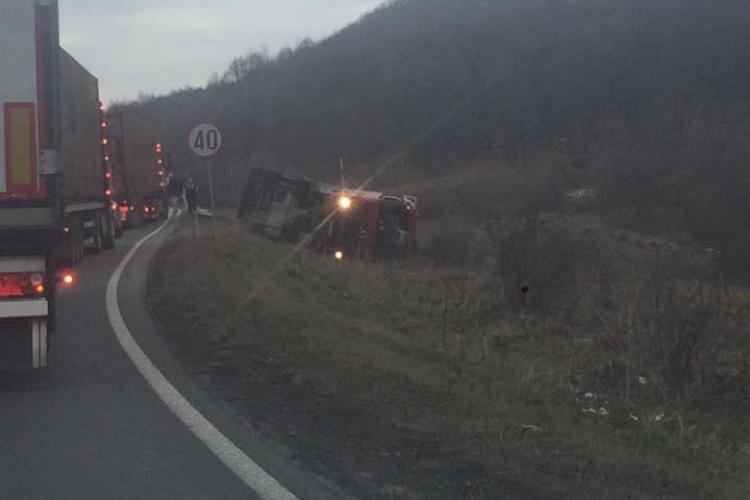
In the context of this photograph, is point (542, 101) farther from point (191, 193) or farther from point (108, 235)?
point (108, 235)

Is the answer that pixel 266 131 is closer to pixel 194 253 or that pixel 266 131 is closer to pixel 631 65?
pixel 631 65

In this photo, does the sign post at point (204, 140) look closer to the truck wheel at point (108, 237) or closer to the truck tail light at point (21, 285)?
the truck wheel at point (108, 237)

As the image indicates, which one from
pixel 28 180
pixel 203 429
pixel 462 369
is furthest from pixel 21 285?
pixel 462 369

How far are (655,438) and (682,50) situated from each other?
63.8 metres

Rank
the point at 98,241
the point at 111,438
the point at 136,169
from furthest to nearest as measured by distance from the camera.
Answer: the point at 136,169 → the point at 98,241 → the point at 111,438

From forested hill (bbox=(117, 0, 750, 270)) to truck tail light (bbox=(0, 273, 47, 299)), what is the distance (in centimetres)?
2302

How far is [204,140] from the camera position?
86.1 feet

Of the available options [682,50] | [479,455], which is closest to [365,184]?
[682,50]

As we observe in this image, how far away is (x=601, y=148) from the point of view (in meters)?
51.5

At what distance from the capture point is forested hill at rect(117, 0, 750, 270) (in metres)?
45.6

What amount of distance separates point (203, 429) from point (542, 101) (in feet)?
192

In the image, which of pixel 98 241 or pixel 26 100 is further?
pixel 98 241

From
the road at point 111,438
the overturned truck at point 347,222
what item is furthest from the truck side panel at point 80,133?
the road at point 111,438

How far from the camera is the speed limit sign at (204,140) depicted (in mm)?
26188
